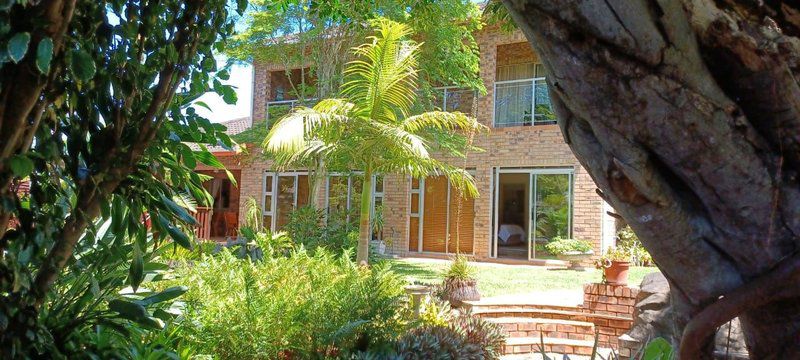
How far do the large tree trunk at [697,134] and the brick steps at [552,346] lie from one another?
6801mm

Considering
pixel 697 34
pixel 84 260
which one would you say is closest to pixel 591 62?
pixel 697 34

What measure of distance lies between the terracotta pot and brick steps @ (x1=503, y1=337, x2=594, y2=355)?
3.75ft

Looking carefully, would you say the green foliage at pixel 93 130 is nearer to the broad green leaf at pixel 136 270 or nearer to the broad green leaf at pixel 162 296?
the broad green leaf at pixel 136 270

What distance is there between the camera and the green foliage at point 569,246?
1465 centimetres

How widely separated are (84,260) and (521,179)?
1396 centimetres

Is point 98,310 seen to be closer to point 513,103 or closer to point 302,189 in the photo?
point 513,103

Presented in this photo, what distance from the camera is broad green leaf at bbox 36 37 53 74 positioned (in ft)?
4.26

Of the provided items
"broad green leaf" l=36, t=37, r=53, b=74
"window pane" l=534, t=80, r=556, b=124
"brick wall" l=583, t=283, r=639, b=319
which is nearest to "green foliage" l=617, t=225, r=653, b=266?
"window pane" l=534, t=80, r=556, b=124

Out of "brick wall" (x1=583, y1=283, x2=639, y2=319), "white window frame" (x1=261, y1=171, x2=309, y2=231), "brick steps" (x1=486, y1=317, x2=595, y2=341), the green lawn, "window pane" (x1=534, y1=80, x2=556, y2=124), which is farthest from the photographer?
"white window frame" (x1=261, y1=171, x2=309, y2=231)

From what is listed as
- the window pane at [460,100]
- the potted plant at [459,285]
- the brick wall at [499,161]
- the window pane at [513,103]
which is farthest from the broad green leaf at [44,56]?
the window pane at [460,100]

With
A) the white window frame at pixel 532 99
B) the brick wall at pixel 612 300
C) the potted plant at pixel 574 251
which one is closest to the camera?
the brick wall at pixel 612 300

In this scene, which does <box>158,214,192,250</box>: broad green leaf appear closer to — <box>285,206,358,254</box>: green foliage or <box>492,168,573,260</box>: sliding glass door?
<box>285,206,358,254</box>: green foliage

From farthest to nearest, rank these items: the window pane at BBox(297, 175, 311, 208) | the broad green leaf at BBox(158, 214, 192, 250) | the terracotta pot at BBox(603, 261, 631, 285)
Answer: the window pane at BBox(297, 175, 311, 208) → the terracotta pot at BBox(603, 261, 631, 285) → the broad green leaf at BBox(158, 214, 192, 250)

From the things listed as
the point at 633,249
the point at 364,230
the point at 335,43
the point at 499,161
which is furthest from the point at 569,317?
the point at 335,43
